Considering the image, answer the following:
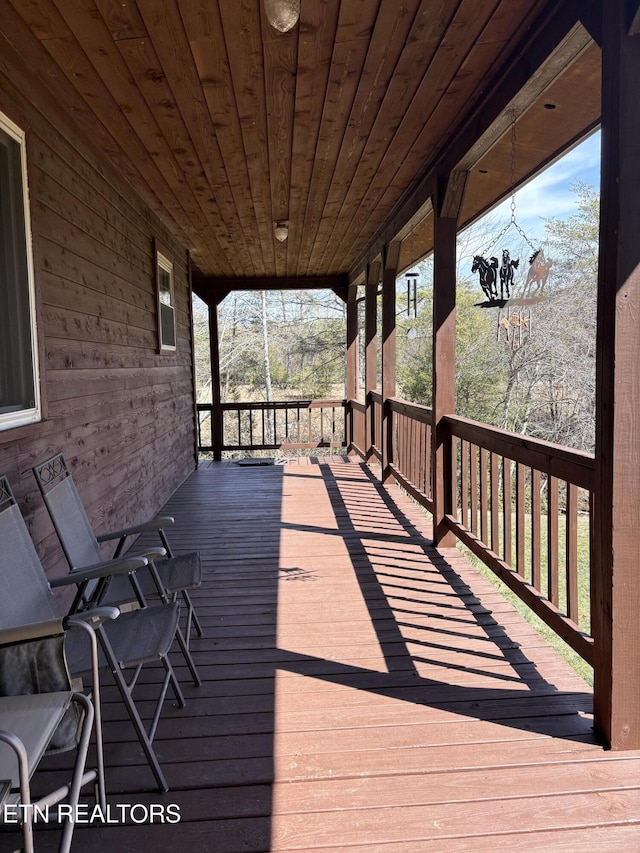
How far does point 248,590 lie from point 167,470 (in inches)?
108

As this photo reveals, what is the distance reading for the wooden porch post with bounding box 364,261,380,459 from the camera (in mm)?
7117

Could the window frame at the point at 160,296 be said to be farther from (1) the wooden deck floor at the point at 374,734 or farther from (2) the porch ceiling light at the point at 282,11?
(2) the porch ceiling light at the point at 282,11

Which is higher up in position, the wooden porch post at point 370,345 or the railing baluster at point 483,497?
the wooden porch post at point 370,345

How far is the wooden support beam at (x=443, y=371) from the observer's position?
3855 millimetres

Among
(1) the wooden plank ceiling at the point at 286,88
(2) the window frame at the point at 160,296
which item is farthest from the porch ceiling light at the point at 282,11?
(2) the window frame at the point at 160,296

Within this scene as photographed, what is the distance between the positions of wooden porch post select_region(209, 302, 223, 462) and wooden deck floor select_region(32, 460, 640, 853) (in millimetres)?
5381

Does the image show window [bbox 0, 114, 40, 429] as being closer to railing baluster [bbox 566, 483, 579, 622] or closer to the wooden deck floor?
the wooden deck floor

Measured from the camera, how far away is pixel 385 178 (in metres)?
4.29

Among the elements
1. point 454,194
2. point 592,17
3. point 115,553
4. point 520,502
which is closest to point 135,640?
point 115,553

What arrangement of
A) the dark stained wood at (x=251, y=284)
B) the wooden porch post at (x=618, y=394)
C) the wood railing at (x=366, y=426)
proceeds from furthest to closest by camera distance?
the dark stained wood at (x=251, y=284) → the wood railing at (x=366, y=426) → the wooden porch post at (x=618, y=394)

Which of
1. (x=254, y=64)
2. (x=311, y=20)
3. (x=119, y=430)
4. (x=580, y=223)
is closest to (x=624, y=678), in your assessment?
(x=311, y=20)

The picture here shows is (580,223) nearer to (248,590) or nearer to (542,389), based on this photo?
(542,389)

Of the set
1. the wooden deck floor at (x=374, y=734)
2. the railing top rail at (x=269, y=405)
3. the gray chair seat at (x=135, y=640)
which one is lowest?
the wooden deck floor at (x=374, y=734)

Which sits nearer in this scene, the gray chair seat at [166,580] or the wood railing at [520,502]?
the wood railing at [520,502]
